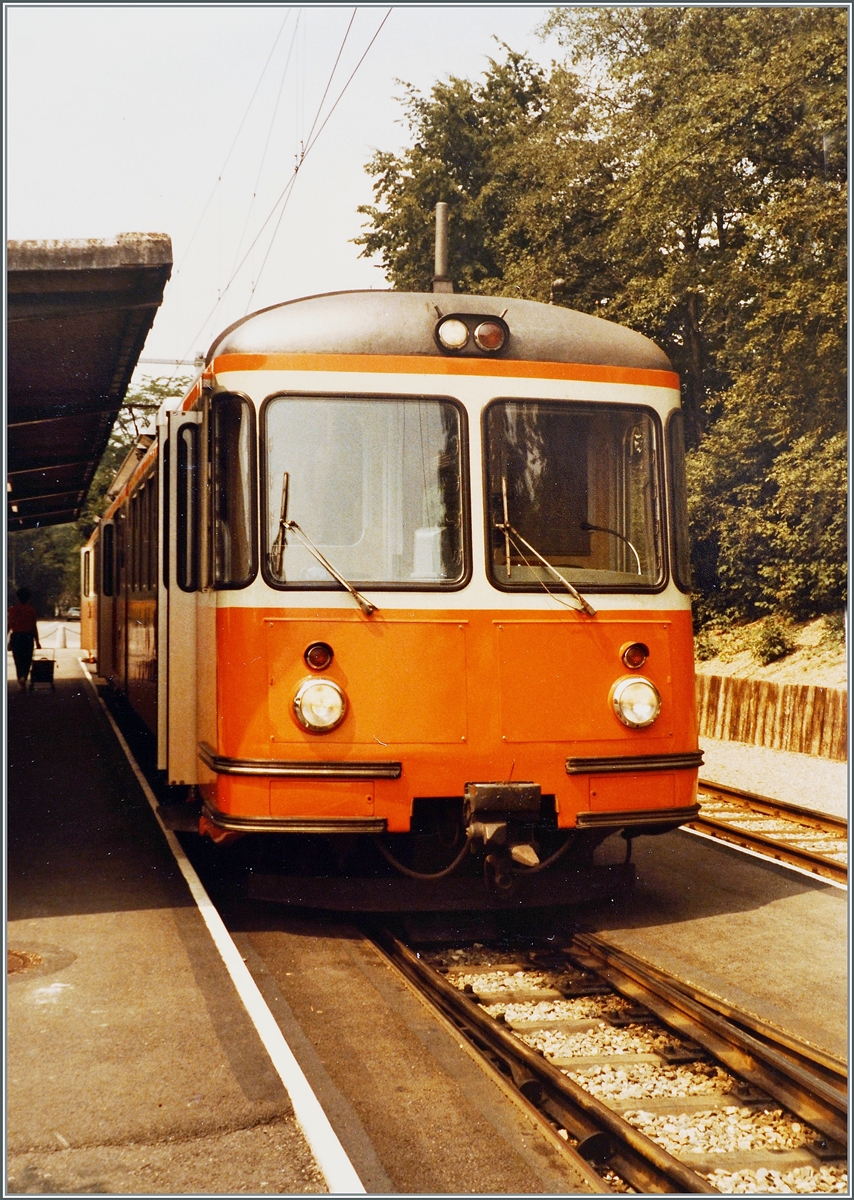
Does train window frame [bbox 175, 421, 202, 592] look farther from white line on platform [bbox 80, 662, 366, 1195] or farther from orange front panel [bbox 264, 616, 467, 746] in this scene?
white line on platform [bbox 80, 662, 366, 1195]

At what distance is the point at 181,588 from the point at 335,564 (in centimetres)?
129

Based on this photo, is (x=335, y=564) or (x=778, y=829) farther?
(x=778, y=829)

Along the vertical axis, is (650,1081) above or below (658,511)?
below

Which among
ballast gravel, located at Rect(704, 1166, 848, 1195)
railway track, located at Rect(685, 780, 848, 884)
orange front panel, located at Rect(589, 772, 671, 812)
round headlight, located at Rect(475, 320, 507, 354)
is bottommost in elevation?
railway track, located at Rect(685, 780, 848, 884)

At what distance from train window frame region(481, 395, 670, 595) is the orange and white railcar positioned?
1 centimetres

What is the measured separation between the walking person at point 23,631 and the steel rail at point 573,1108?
15.4 metres

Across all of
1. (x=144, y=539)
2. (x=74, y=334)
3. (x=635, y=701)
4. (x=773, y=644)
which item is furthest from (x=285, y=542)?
(x=773, y=644)

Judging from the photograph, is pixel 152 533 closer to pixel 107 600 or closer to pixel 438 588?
pixel 438 588

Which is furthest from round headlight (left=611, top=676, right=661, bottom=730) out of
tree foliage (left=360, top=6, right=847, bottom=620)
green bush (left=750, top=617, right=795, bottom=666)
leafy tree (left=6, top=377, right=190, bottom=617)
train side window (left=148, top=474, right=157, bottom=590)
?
leafy tree (left=6, top=377, right=190, bottom=617)

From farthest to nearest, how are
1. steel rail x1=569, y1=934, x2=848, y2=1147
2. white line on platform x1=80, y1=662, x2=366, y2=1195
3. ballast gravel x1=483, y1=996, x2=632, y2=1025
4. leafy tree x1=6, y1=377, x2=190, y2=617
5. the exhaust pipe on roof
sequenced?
leafy tree x1=6, y1=377, x2=190, y2=617
the exhaust pipe on roof
ballast gravel x1=483, y1=996, x2=632, y2=1025
steel rail x1=569, y1=934, x2=848, y2=1147
white line on platform x1=80, y1=662, x2=366, y2=1195

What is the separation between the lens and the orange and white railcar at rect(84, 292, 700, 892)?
20.9ft

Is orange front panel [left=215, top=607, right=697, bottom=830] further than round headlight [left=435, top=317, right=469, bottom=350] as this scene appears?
No

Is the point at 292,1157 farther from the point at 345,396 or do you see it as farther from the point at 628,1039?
the point at 345,396

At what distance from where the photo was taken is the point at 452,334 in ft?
21.9
